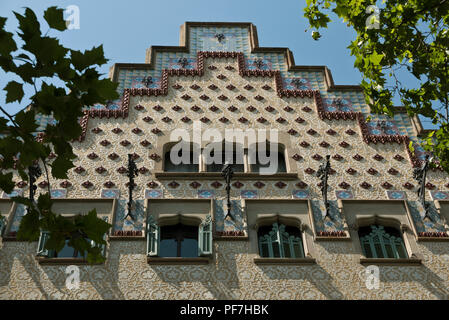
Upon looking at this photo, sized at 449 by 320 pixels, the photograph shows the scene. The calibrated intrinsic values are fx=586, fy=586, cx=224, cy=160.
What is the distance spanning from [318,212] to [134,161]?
147 inches

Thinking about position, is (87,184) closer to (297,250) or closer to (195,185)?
(195,185)

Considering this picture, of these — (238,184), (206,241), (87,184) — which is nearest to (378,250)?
(238,184)

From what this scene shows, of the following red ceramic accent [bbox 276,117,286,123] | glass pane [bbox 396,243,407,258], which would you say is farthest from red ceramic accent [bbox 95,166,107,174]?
glass pane [bbox 396,243,407,258]

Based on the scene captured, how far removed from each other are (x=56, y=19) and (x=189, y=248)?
5.85 meters

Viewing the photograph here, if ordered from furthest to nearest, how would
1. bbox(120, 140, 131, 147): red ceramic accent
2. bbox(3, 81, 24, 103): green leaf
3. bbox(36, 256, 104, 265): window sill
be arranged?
1. bbox(120, 140, 131, 147): red ceramic accent
2. bbox(36, 256, 104, 265): window sill
3. bbox(3, 81, 24, 103): green leaf

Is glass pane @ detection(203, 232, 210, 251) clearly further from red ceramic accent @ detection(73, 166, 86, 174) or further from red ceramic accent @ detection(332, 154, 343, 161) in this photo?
red ceramic accent @ detection(332, 154, 343, 161)

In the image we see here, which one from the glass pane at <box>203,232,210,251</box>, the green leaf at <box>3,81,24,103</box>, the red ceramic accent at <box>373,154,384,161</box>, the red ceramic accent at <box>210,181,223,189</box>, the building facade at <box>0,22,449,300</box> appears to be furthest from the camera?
the red ceramic accent at <box>373,154,384,161</box>

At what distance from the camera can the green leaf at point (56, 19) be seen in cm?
499

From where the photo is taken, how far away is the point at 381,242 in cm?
1033

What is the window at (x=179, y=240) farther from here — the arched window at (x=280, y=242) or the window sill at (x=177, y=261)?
the arched window at (x=280, y=242)

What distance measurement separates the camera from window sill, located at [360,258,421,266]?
31.7 ft

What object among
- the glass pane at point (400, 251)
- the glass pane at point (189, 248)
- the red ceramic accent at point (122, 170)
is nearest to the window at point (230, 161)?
the red ceramic accent at point (122, 170)

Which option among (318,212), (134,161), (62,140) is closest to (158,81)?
(134,161)

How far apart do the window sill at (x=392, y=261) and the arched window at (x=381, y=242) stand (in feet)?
1.04
